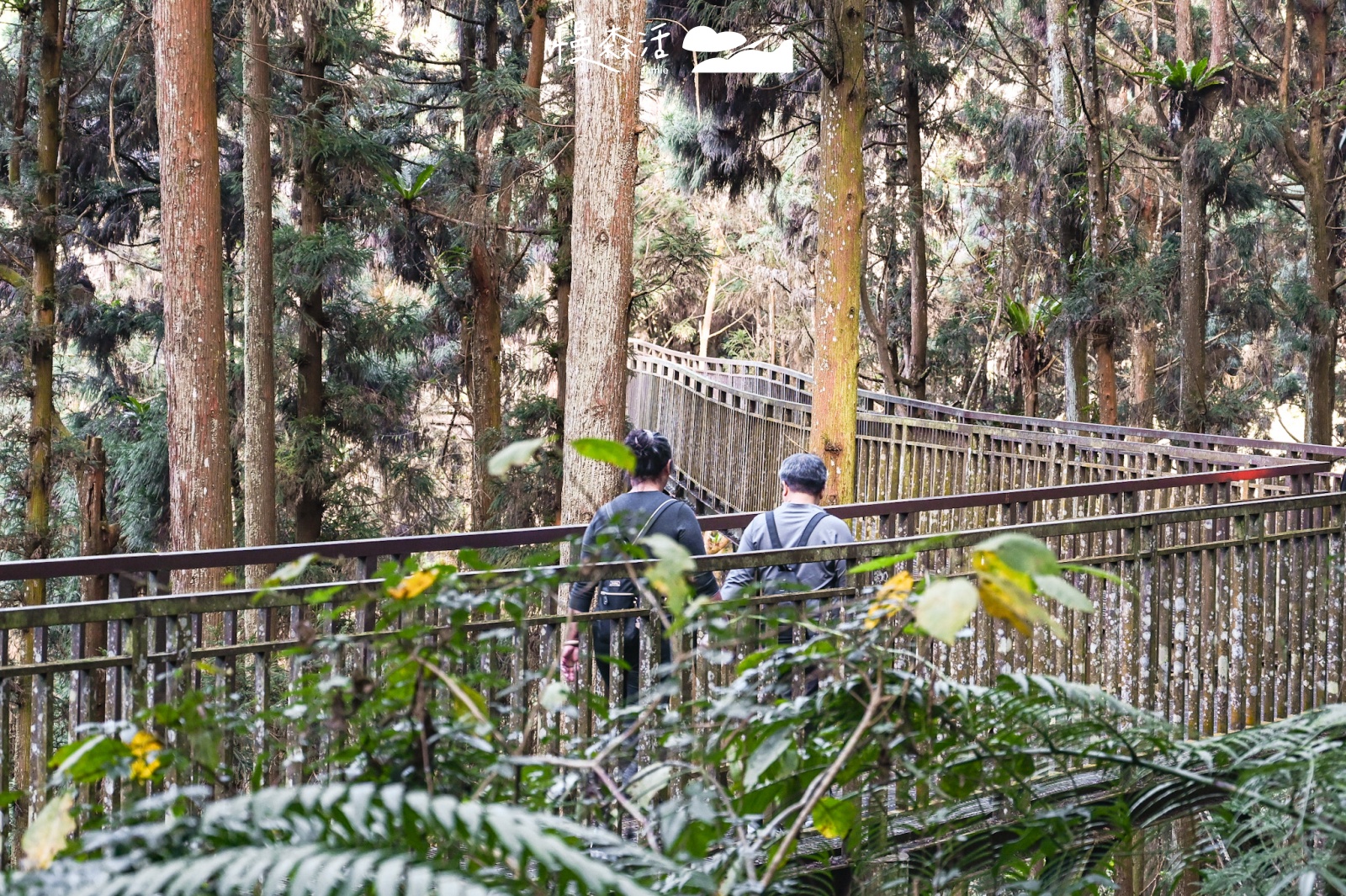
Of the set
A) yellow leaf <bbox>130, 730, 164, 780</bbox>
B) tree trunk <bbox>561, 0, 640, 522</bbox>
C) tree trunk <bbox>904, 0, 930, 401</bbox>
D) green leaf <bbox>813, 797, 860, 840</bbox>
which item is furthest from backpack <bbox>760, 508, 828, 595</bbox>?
tree trunk <bbox>904, 0, 930, 401</bbox>

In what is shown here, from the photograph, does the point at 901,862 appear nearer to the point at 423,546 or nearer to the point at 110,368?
the point at 423,546

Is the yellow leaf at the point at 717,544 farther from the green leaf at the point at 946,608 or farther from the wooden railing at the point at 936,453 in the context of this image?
the green leaf at the point at 946,608

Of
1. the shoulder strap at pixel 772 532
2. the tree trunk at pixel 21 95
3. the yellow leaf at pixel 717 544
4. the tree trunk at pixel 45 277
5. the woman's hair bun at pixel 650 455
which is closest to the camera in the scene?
the woman's hair bun at pixel 650 455

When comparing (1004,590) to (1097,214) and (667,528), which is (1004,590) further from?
(1097,214)

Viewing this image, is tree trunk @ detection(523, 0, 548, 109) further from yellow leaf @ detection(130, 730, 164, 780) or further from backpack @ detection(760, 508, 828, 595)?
yellow leaf @ detection(130, 730, 164, 780)

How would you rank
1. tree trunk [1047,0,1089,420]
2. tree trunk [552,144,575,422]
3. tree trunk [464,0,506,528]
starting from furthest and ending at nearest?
tree trunk [1047,0,1089,420]
tree trunk [464,0,506,528]
tree trunk [552,144,575,422]

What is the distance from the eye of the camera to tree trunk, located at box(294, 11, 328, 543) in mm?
15914

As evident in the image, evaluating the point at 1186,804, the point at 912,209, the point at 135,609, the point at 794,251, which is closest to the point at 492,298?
the point at 912,209

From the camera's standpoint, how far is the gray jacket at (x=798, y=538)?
4895 mm

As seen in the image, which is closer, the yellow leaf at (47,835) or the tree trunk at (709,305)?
the yellow leaf at (47,835)

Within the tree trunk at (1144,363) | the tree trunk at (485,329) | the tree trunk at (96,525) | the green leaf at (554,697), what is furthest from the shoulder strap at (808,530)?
the tree trunk at (1144,363)

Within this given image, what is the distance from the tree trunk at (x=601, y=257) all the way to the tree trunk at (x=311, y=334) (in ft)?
23.9

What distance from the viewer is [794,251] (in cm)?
2727

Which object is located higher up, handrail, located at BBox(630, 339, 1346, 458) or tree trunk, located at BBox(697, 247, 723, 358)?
tree trunk, located at BBox(697, 247, 723, 358)
